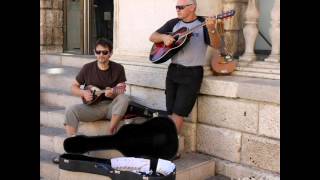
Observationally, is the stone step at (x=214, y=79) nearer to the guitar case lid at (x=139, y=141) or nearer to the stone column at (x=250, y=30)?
the stone column at (x=250, y=30)

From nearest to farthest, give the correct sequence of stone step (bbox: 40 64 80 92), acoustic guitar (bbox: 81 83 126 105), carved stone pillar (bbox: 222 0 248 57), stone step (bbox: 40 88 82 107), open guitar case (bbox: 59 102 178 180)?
open guitar case (bbox: 59 102 178 180), acoustic guitar (bbox: 81 83 126 105), carved stone pillar (bbox: 222 0 248 57), stone step (bbox: 40 88 82 107), stone step (bbox: 40 64 80 92)

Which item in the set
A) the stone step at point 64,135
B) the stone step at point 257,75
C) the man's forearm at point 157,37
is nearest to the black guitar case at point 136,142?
the stone step at point 64,135

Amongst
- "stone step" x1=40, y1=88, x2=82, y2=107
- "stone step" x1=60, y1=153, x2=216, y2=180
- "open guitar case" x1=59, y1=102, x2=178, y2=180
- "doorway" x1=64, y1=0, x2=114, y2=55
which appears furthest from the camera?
"doorway" x1=64, y1=0, x2=114, y2=55

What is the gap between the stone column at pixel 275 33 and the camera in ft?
14.7

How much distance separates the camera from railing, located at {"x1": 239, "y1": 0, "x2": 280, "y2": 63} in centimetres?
454

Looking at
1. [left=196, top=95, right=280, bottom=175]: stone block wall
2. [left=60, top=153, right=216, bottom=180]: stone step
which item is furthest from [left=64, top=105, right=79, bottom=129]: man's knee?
[left=196, top=95, right=280, bottom=175]: stone block wall

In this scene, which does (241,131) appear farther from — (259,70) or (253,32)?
(253,32)

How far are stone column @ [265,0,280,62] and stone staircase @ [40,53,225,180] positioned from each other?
3.84 feet

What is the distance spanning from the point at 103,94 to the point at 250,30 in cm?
166

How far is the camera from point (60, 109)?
5.50 m

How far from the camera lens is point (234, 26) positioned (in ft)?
16.4

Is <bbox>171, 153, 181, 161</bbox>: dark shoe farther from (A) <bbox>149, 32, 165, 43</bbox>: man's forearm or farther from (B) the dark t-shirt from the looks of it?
(A) <bbox>149, 32, 165, 43</bbox>: man's forearm
